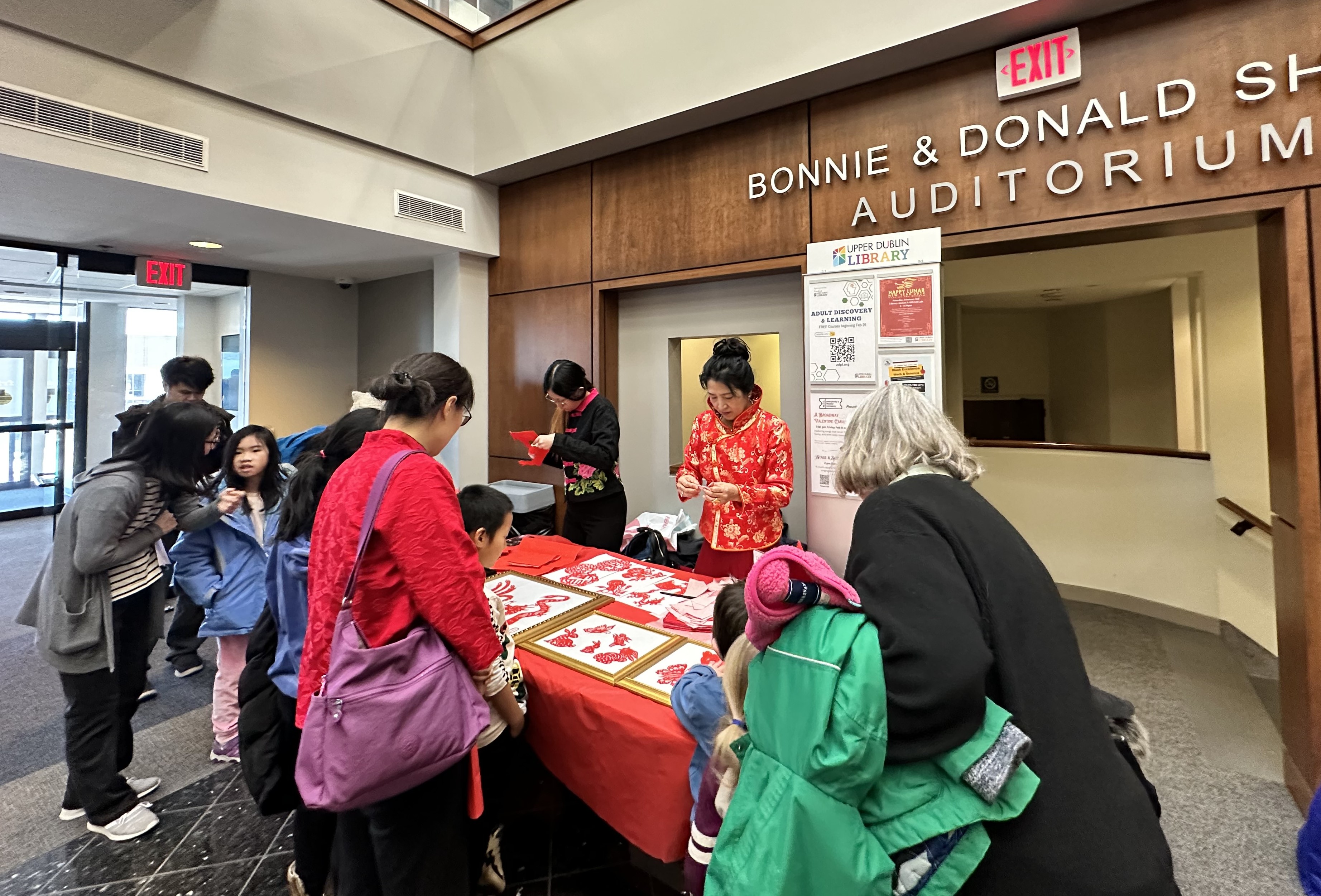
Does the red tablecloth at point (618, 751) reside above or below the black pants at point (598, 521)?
below

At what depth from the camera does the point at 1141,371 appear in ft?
20.3

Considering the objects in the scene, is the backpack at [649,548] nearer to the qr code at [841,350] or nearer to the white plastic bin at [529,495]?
the white plastic bin at [529,495]

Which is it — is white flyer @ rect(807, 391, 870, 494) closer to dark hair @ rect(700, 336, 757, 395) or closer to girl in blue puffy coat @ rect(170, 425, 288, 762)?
dark hair @ rect(700, 336, 757, 395)

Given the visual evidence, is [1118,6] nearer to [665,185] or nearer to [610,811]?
[665,185]

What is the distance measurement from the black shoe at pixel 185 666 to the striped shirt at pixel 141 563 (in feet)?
5.34

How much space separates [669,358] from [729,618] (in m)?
3.07

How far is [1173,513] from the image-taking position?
13.9 feet

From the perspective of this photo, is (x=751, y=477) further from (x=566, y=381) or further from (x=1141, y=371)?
(x=1141, y=371)

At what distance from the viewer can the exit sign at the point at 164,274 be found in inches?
172

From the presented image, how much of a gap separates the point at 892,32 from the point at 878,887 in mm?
3355

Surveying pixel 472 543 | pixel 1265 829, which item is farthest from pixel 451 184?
pixel 1265 829

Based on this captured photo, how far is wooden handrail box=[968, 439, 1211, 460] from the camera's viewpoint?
13.6 feet

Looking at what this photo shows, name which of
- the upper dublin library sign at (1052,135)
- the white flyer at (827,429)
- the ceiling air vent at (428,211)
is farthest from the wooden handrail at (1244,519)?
the ceiling air vent at (428,211)

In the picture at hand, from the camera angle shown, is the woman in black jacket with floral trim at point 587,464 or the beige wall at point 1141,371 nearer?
the woman in black jacket with floral trim at point 587,464
